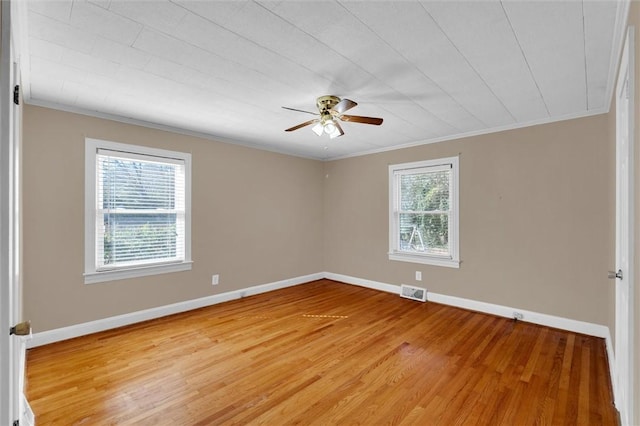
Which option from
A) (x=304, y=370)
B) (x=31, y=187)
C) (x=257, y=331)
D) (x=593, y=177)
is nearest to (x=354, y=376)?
(x=304, y=370)

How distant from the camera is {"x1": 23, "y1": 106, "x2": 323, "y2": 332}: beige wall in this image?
294 centimetres

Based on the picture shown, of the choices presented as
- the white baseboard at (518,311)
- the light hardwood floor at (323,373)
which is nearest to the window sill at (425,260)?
the white baseboard at (518,311)

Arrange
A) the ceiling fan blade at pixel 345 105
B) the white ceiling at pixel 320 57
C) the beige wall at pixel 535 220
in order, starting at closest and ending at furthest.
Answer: the white ceiling at pixel 320 57
the ceiling fan blade at pixel 345 105
the beige wall at pixel 535 220

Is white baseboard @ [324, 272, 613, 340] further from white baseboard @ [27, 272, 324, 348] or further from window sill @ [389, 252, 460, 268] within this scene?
white baseboard @ [27, 272, 324, 348]

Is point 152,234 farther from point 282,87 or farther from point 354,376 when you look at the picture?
point 354,376

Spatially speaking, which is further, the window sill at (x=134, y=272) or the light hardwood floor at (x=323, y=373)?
the window sill at (x=134, y=272)

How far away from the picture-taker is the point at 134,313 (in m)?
3.53

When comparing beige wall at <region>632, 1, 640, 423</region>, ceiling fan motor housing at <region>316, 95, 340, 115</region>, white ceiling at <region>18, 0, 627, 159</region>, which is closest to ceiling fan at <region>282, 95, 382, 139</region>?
ceiling fan motor housing at <region>316, 95, 340, 115</region>

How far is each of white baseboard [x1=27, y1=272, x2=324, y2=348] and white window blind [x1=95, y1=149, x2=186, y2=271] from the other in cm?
59

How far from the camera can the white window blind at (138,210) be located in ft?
10.9

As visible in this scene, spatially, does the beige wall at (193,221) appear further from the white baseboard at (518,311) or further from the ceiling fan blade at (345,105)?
the ceiling fan blade at (345,105)

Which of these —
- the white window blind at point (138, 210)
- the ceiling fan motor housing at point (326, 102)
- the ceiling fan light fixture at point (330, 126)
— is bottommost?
the white window blind at point (138, 210)

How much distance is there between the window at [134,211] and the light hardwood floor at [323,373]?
2.51 feet

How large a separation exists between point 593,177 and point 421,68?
2.45 metres
